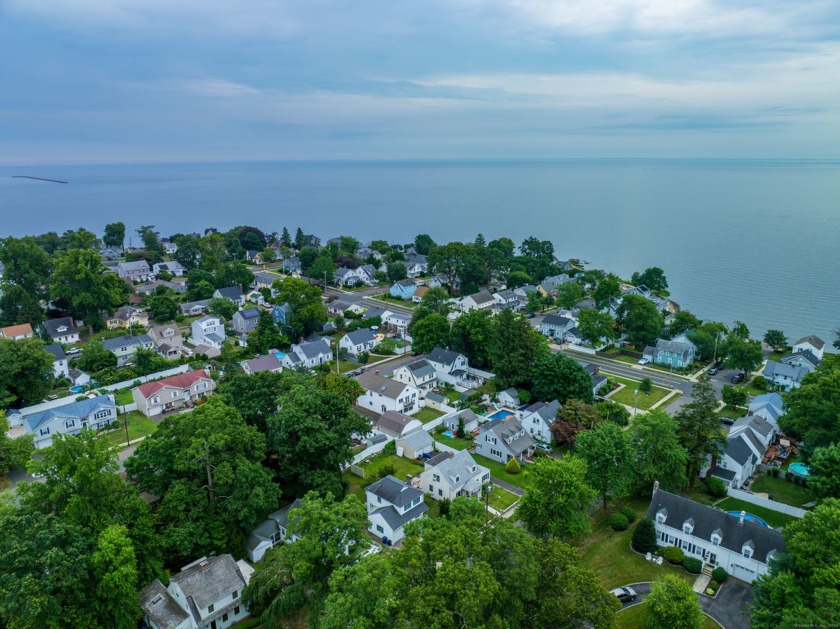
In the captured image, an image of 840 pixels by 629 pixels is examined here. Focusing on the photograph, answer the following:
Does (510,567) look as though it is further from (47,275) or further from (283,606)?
(47,275)

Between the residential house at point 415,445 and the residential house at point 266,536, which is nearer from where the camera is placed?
the residential house at point 266,536

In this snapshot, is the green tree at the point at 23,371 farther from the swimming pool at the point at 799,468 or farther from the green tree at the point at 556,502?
the swimming pool at the point at 799,468

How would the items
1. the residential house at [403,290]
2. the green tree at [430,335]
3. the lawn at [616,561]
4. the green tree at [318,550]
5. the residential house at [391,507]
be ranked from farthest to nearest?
the residential house at [403,290] < the green tree at [430,335] < the residential house at [391,507] < the lawn at [616,561] < the green tree at [318,550]

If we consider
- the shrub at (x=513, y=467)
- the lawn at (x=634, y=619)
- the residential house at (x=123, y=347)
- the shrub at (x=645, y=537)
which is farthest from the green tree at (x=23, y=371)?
the shrub at (x=645, y=537)

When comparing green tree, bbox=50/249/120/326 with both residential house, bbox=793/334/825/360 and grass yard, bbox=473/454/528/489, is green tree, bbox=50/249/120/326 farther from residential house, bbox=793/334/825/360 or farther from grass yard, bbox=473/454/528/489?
residential house, bbox=793/334/825/360

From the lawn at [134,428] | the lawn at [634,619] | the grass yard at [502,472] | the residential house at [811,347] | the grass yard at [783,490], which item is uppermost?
the residential house at [811,347]

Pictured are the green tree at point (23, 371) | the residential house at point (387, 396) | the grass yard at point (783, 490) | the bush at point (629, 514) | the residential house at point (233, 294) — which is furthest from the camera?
the residential house at point (233, 294)

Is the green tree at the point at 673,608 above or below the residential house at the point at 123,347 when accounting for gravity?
above
